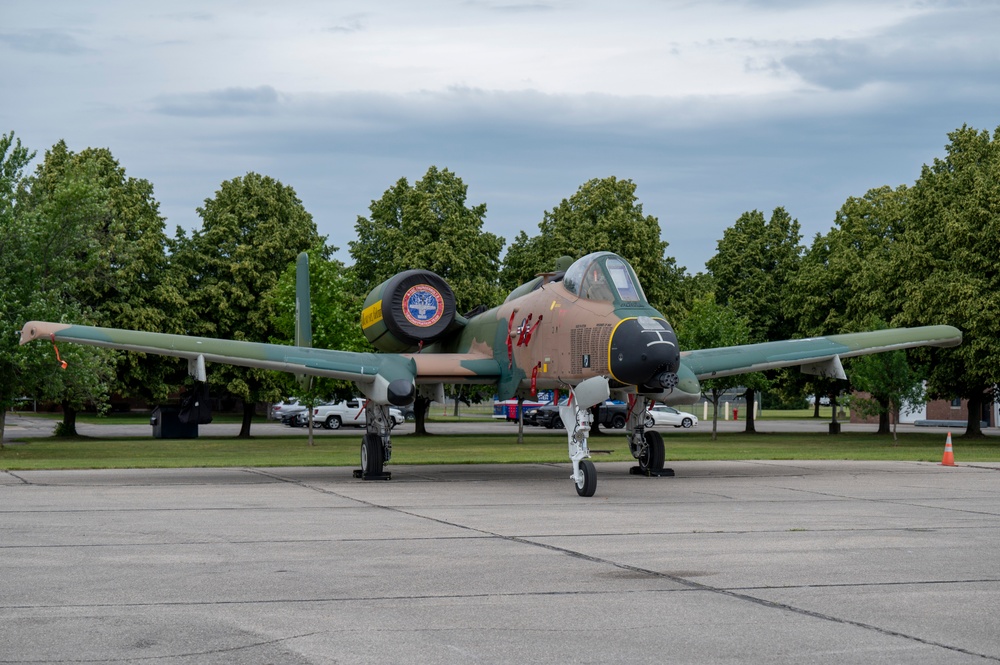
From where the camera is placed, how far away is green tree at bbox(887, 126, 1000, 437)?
→ 1559 inches

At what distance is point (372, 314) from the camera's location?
23.7 m

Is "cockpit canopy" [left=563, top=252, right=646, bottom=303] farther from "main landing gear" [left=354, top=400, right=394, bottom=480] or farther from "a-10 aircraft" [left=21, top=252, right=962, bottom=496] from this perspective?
"main landing gear" [left=354, top=400, right=394, bottom=480]

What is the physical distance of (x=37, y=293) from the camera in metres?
31.8

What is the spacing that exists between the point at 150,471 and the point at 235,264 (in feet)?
88.1

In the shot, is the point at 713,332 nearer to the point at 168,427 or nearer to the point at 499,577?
the point at 168,427

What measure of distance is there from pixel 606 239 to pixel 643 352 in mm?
35199

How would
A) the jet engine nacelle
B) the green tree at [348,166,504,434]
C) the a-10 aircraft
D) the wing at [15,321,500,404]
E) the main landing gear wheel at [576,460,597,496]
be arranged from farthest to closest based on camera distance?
the green tree at [348,166,504,434] < the jet engine nacelle < the wing at [15,321,500,404] < the a-10 aircraft < the main landing gear wheel at [576,460,597,496]

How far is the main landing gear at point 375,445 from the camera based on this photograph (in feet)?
70.4

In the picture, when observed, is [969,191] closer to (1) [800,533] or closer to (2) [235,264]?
(2) [235,264]

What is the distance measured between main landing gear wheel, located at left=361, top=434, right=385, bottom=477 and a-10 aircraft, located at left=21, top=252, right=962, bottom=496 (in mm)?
25

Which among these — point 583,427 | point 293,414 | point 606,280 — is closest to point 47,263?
point 606,280

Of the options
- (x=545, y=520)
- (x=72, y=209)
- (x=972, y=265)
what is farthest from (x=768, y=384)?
(x=545, y=520)

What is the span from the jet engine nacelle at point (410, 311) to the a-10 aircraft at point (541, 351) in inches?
0.9

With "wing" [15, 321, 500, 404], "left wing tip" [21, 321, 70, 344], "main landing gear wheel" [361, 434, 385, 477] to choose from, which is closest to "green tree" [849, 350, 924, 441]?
"wing" [15, 321, 500, 404]
